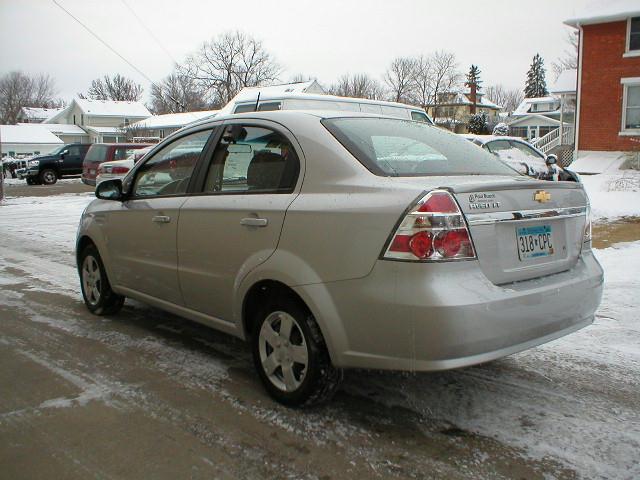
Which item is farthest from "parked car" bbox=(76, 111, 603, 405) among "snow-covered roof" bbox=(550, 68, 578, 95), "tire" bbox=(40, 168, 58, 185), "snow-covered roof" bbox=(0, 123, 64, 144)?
"snow-covered roof" bbox=(0, 123, 64, 144)

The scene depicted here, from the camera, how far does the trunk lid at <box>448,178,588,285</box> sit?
2891mm

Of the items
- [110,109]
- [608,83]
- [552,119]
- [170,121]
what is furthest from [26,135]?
[608,83]

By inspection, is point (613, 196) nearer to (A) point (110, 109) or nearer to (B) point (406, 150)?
(B) point (406, 150)

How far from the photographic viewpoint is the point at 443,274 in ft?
9.09

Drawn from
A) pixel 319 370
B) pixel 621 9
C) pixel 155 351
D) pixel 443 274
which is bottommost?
pixel 155 351

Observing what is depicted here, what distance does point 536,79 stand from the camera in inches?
3829

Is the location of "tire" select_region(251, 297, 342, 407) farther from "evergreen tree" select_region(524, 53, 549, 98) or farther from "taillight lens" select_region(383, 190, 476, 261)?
"evergreen tree" select_region(524, 53, 549, 98)

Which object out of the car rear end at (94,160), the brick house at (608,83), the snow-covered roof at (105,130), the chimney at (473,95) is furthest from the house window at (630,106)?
the chimney at (473,95)

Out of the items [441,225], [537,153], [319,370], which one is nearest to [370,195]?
[441,225]

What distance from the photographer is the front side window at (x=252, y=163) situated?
3494 mm

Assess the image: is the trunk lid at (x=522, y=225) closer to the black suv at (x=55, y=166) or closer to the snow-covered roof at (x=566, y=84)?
the snow-covered roof at (x=566, y=84)

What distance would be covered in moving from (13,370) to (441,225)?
3.09m

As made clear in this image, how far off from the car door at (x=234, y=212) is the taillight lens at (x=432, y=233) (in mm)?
810

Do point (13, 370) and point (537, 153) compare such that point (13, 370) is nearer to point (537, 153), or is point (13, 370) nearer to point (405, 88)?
point (537, 153)
